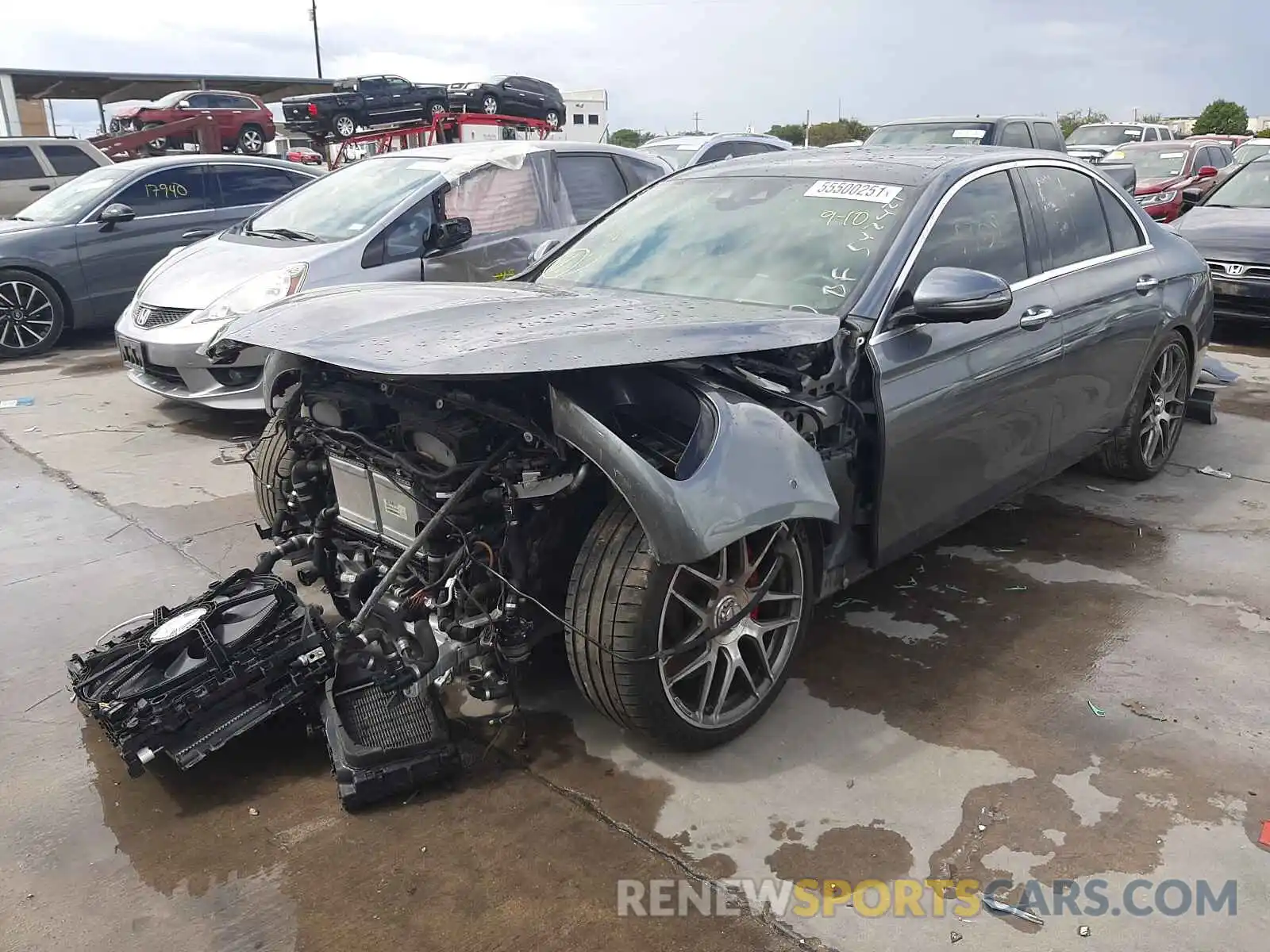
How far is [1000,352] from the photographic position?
3.67 m

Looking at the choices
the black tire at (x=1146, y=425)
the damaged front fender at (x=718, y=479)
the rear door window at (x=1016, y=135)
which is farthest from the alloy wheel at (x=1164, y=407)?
the rear door window at (x=1016, y=135)

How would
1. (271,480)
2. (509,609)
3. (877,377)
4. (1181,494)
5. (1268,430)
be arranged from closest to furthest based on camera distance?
(509,609) < (877,377) < (271,480) < (1181,494) < (1268,430)

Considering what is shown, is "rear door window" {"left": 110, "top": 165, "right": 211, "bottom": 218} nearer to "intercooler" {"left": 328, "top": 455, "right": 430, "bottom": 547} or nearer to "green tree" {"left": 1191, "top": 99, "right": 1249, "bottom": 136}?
"intercooler" {"left": 328, "top": 455, "right": 430, "bottom": 547}

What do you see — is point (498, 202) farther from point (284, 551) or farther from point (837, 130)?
point (837, 130)

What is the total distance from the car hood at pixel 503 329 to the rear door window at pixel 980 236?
0.64 meters

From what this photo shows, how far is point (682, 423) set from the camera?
2949 mm

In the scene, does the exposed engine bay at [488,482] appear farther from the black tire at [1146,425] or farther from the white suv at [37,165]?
the white suv at [37,165]

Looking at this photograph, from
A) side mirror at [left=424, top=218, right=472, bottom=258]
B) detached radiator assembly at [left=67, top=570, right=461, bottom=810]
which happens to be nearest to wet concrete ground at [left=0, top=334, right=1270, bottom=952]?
detached radiator assembly at [left=67, top=570, right=461, bottom=810]

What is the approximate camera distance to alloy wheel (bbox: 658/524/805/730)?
2.79 meters

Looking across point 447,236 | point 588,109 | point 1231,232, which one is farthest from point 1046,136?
point 588,109

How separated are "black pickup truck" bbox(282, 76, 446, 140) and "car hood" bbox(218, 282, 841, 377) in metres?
14.3

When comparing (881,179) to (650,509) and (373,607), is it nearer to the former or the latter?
(650,509)

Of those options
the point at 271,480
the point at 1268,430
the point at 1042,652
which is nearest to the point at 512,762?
the point at 271,480

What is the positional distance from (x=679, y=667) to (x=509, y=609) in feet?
1.74
